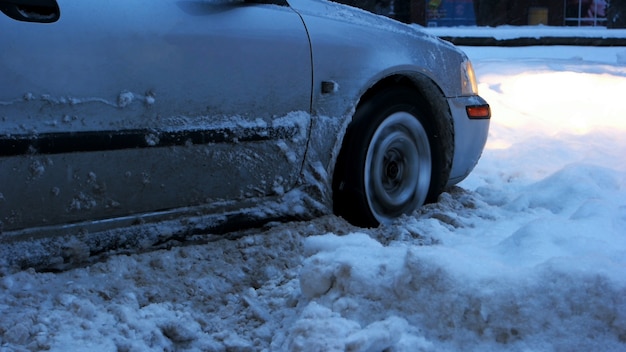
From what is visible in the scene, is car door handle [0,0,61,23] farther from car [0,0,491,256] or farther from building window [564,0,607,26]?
building window [564,0,607,26]

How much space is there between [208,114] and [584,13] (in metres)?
26.0

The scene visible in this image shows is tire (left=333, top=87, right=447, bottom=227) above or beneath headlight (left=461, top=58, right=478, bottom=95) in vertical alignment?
beneath

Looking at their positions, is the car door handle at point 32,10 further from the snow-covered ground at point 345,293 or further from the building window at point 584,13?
the building window at point 584,13

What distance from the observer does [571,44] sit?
14.6 meters

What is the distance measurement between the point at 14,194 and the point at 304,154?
4.40ft

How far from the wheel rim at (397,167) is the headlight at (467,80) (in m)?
0.51

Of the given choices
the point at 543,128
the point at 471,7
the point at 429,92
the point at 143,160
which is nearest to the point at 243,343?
the point at 143,160

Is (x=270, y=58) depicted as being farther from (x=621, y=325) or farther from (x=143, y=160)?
(x=621, y=325)

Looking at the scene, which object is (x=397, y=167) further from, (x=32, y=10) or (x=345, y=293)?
(x=32, y=10)

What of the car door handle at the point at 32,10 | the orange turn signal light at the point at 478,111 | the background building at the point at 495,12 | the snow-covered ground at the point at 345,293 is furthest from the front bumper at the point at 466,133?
the background building at the point at 495,12

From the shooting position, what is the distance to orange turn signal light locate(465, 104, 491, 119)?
421cm

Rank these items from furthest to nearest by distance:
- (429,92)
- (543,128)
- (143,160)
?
(543,128) < (429,92) < (143,160)

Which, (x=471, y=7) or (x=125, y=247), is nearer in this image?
(x=125, y=247)

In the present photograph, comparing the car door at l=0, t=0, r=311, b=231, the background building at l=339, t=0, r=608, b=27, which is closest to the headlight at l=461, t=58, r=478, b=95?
the car door at l=0, t=0, r=311, b=231
